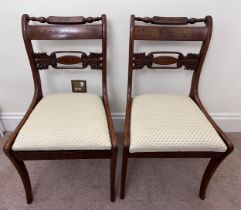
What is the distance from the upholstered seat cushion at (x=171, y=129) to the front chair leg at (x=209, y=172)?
0.34ft

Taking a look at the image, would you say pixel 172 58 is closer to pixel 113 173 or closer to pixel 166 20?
pixel 166 20

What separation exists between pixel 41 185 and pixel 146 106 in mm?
752

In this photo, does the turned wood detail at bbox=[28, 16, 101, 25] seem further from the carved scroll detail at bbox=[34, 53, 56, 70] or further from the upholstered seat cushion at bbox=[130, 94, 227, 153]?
the upholstered seat cushion at bbox=[130, 94, 227, 153]

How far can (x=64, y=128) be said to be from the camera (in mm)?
964

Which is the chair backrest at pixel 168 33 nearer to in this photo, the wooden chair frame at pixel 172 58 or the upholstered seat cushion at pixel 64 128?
the wooden chair frame at pixel 172 58

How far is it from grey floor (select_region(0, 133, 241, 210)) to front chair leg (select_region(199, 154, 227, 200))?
57mm

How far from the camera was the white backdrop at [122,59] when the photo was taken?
1.14 metres

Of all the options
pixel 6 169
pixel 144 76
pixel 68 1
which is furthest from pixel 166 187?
pixel 68 1

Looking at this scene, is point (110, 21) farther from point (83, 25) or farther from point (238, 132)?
point (238, 132)

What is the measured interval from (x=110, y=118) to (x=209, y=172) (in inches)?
22.4

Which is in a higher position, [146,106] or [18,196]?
[146,106]

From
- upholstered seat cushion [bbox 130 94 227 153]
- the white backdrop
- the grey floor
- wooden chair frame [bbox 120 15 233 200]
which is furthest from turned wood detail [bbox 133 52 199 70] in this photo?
the grey floor

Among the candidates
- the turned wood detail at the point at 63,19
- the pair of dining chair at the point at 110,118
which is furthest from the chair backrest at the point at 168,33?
the turned wood detail at the point at 63,19

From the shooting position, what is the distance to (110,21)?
1183 millimetres
